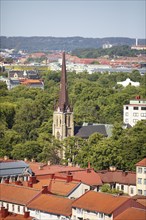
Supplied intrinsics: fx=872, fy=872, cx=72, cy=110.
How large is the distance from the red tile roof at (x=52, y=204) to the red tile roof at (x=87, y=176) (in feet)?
20.0

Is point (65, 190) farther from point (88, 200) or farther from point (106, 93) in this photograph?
point (106, 93)

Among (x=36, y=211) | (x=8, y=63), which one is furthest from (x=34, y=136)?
(x=8, y=63)

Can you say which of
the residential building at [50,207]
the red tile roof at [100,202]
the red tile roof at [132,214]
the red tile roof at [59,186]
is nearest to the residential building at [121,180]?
the red tile roof at [59,186]

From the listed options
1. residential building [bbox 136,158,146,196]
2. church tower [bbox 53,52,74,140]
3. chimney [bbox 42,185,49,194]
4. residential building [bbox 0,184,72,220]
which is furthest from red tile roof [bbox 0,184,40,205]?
church tower [bbox 53,52,74,140]

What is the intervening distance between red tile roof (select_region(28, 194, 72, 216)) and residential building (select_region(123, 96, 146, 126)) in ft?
149

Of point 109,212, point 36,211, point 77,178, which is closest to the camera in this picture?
point 109,212

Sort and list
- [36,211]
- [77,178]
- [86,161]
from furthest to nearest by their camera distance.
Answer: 1. [86,161]
2. [77,178]
3. [36,211]

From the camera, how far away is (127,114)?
81812 mm

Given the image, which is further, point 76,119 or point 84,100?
point 84,100

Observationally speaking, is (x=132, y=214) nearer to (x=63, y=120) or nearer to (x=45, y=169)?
(x=45, y=169)

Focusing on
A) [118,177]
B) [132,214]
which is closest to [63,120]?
[118,177]

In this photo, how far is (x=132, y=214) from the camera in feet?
99.2

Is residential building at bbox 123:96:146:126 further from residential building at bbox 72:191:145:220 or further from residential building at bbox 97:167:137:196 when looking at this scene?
residential building at bbox 72:191:145:220

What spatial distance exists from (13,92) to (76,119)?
34.6 metres
